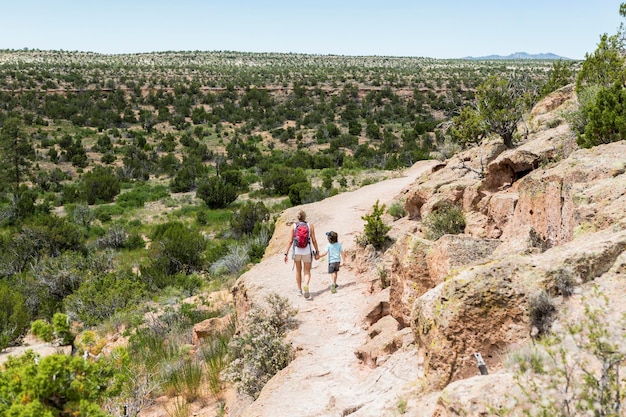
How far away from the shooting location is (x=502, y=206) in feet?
25.6

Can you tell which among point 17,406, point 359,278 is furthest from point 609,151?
point 17,406

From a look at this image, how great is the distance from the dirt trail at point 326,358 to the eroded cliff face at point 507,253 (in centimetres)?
69

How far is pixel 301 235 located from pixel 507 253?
4.56 meters

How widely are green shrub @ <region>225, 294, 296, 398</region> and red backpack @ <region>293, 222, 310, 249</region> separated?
169 cm

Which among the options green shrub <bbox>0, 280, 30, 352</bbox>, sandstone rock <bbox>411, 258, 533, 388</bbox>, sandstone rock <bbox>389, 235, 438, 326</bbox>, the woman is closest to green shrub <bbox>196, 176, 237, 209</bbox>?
green shrub <bbox>0, 280, 30, 352</bbox>

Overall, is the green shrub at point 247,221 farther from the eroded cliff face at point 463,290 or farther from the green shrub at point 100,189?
the green shrub at point 100,189

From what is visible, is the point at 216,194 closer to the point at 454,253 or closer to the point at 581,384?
the point at 454,253

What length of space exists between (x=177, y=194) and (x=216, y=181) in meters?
2.64

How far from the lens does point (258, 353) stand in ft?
22.0

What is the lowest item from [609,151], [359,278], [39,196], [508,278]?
[39,196]

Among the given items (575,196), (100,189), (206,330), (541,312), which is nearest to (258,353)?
(206,330)

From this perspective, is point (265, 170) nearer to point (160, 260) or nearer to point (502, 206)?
point (160, 260)

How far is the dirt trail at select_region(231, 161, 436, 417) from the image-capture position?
507cm

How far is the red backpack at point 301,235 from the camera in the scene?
8.91 metres
